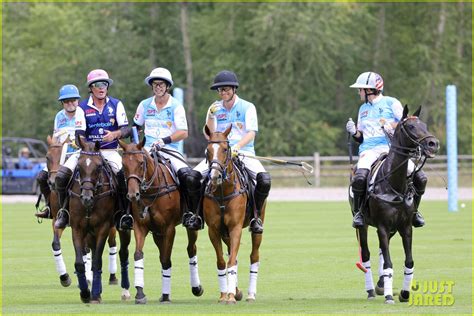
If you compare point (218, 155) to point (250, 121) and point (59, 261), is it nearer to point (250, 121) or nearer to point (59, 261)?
point (250, 121)

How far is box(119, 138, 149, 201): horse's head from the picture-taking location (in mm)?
14352

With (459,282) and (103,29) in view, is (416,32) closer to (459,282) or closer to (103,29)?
(103,29)

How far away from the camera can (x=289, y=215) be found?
33875mm

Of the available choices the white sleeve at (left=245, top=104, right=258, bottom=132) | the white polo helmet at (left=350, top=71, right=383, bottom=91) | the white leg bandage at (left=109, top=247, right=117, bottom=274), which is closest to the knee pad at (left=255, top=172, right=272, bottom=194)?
the white sleeve at (left=245, top=104, right=258, bottom=132)

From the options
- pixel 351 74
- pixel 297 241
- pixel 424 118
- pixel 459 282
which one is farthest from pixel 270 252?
pixel 351 74

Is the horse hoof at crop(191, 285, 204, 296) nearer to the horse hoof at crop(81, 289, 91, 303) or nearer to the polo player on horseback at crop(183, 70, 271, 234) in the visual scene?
the polo player on horseback at crop(183, 70, 271, 234)

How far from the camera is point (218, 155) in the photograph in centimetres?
1424

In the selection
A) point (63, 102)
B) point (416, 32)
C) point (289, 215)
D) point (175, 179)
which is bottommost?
point (289, 215)

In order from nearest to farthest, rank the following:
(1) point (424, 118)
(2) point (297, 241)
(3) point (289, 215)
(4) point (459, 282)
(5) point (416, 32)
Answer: (4) point (459, 282), (2) point (297, 241), (3) point (289, 215), (1) point (424, 118), (5) point (416, 32)

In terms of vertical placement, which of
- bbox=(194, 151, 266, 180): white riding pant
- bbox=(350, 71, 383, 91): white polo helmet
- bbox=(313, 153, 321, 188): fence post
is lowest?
bbox=(313, 153, 321, 188): fence post

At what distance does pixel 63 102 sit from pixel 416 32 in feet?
153

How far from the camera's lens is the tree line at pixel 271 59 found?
5834cm

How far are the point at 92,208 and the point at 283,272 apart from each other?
15.7ft

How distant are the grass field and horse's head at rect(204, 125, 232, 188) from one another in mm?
1577
